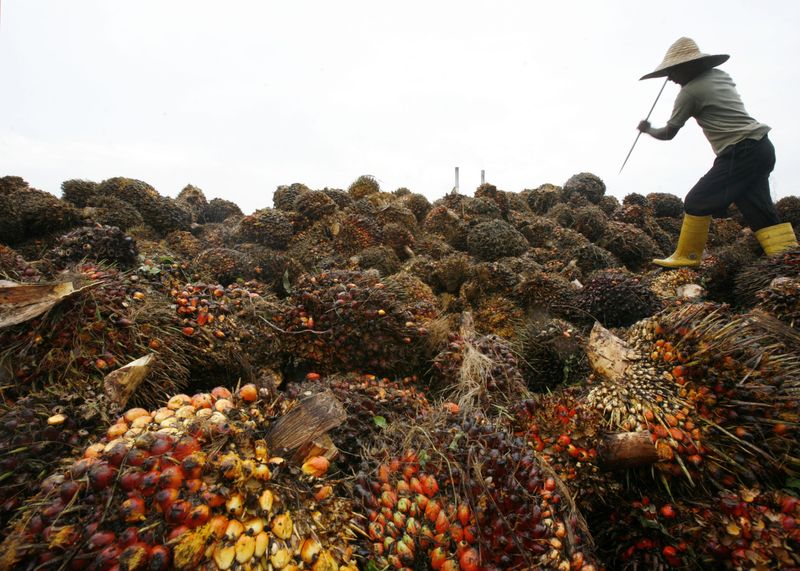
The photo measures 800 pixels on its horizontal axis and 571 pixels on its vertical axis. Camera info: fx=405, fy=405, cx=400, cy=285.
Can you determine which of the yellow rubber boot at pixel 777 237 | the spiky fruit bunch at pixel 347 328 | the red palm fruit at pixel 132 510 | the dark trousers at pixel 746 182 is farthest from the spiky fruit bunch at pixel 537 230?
the red palm fruit at pixel 132 510

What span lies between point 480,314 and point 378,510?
3145 mm

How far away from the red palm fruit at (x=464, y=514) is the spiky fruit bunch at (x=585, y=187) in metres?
9.15

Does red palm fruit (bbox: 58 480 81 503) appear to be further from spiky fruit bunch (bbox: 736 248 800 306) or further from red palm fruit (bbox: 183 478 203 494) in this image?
spiky fruit bunch (bbox: 736 248 800 306)

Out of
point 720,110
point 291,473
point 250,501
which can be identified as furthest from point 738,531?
point 720,110

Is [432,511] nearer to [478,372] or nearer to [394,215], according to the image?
[478,372]

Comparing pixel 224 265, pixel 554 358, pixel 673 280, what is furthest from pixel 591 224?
pixel 224 265

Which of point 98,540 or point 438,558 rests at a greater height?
point 98,540

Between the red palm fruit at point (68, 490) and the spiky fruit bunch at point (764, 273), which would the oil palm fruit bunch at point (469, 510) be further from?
the spiky fruit bunch at point (764, 273)

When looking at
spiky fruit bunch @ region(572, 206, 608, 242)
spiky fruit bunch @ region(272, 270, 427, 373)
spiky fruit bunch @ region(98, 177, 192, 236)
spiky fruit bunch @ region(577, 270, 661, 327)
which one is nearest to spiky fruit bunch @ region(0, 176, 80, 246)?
spiky fruit bunch @ region(98, 177, 192, 236)

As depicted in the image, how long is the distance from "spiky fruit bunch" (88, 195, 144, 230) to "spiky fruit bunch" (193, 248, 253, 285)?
6.72 feet

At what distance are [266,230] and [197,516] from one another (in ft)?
15.1

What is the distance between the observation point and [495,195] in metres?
8.40

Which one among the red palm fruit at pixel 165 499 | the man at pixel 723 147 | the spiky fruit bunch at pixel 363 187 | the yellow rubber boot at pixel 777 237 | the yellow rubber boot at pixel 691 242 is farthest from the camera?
the spiky fruit bunch at pixel 363 187

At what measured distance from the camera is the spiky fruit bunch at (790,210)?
23.7 feet
